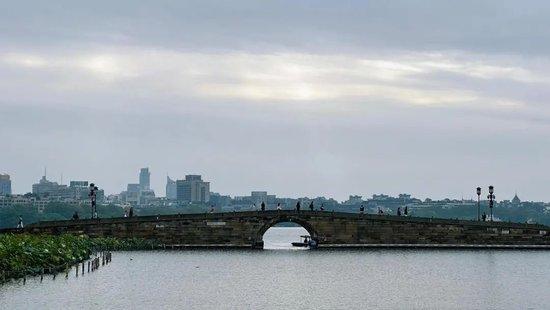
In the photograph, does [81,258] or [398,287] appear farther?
[81,258]

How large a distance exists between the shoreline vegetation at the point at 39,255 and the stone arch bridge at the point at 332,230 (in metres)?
12.1

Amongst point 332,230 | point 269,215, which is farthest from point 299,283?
point 332,230

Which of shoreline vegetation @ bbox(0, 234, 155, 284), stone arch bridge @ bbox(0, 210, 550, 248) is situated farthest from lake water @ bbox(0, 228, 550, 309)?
stone arch bridge @ bbox(0, 210, 550, 248)

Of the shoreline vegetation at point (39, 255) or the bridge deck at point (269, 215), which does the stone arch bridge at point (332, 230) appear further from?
the shoreline vegetation at point (39, 255)

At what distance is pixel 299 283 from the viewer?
87688mm

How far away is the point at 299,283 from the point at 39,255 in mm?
17687

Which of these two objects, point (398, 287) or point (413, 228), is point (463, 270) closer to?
point (398, 287)

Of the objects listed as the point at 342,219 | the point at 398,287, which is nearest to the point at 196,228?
the point at 342,219

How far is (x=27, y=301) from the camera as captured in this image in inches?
2739

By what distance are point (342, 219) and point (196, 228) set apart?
14.2m

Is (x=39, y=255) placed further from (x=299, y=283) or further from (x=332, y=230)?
(x=332, y=230)

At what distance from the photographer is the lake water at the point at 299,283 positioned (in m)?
73.1

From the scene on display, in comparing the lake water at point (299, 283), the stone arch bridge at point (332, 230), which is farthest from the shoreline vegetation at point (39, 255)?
the stone arch bridge at point (332, 230)

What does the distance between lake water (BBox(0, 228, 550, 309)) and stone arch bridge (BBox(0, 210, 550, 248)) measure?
5060mm
